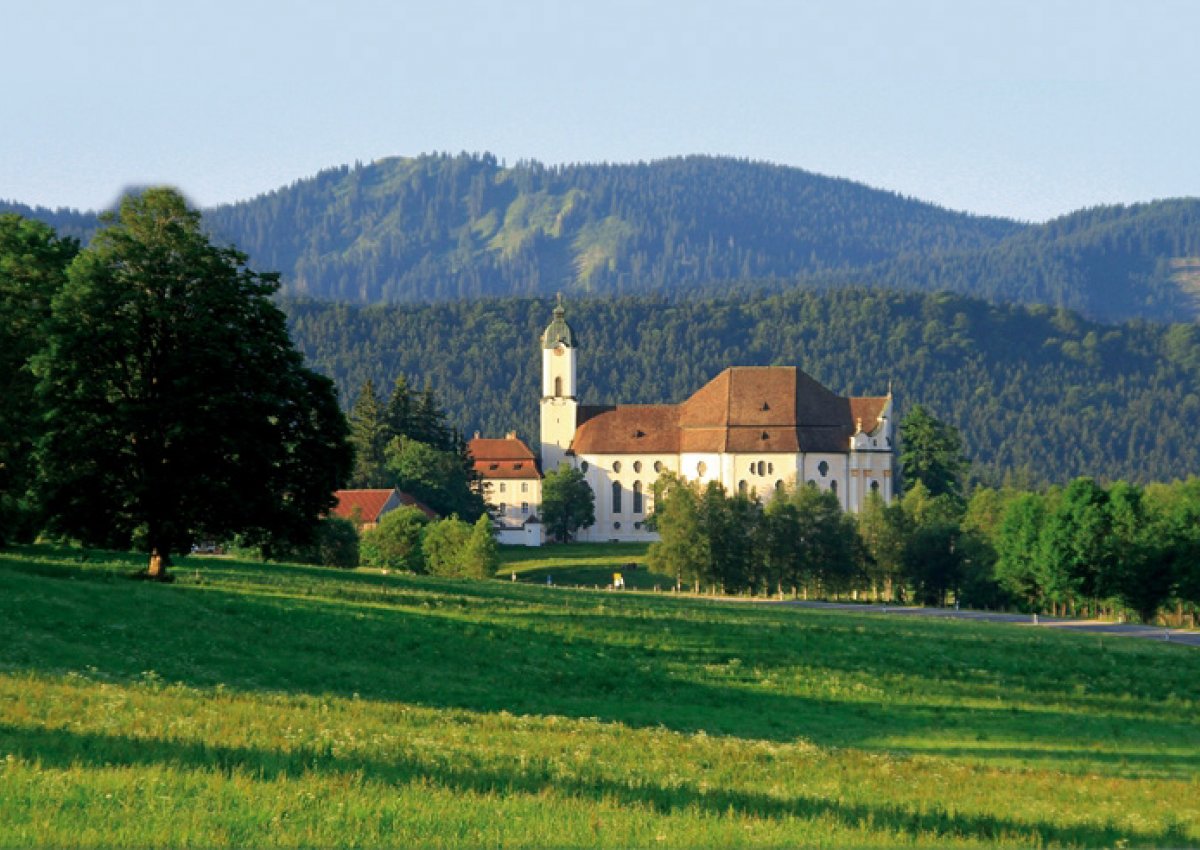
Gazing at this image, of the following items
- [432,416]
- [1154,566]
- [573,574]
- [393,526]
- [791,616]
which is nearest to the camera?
[791,616]

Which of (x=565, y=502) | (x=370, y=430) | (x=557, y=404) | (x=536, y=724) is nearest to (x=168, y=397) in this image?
(x=536, y=724)

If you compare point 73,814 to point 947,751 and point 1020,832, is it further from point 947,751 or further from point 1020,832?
A: point 947,751

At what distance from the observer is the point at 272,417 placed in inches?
1889

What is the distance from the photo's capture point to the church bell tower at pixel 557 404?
152500 millimetres

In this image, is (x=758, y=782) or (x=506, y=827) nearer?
(x=506, y=827)

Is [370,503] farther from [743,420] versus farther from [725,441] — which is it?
[743,420]

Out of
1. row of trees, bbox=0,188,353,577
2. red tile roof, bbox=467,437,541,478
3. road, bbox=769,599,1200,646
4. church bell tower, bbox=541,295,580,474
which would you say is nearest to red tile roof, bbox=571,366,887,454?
church bell tower, bbox=541,295,580,474

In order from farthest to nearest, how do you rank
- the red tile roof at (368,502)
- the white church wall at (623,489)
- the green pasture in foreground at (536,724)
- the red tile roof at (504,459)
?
1. the red tile roof at (504,459)
2. the white church wall at (623,489)
3. the red tile roof at (368,502)
4. the green pasture in foreground at (536,724)

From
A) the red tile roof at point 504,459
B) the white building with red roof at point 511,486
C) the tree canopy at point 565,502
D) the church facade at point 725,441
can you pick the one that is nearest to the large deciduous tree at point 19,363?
the church facade at point 725,441

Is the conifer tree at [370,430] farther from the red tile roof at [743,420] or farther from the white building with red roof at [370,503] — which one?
the red tile roof at [743,420]

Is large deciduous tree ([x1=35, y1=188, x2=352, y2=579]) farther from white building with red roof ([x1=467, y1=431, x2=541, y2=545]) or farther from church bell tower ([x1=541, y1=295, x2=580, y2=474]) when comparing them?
church bell tower ([x1=541, y1=295, x2=580, y2=474])

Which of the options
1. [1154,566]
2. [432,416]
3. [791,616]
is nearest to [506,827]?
[791,616]

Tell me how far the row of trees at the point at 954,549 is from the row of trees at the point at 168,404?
54583mm

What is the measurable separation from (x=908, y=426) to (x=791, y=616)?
7873 centimetres
